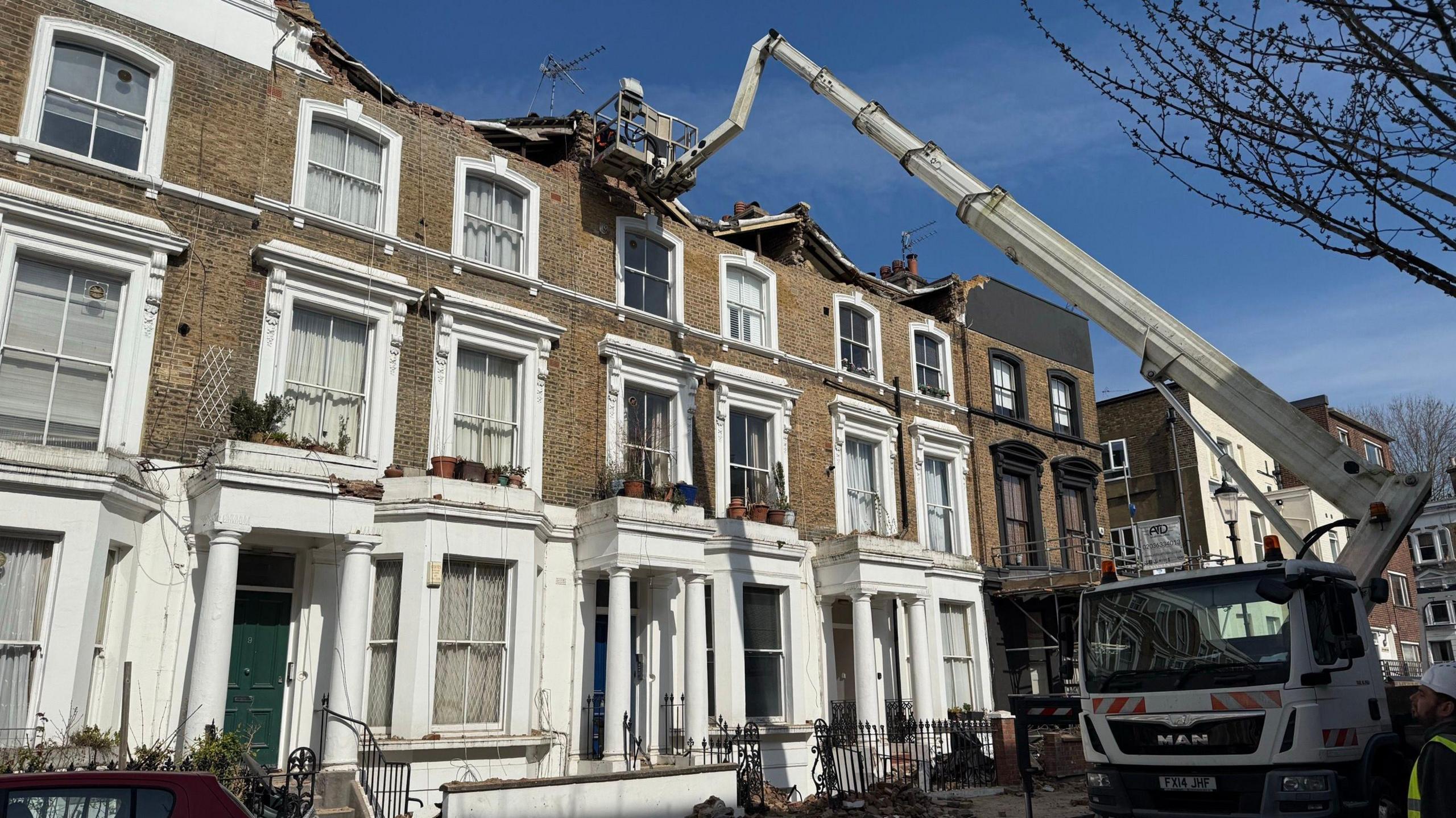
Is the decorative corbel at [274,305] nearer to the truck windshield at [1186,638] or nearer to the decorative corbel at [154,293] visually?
the decorative corbel at [154,293]

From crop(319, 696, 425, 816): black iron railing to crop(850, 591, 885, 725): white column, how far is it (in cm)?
807

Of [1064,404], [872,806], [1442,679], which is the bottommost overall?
[872,806]

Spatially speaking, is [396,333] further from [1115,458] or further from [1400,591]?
[1400,591]

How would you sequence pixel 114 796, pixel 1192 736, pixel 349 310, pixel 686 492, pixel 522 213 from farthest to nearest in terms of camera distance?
pixel 522 213 < pixel 686 492 < pixel 349 310 < pixel 1192 736 < pixel 114 796

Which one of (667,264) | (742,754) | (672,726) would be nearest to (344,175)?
(667,264)

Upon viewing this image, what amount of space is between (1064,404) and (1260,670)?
18105 mm

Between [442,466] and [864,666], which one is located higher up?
[442,466]

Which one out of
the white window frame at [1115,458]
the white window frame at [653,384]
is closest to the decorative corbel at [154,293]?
the white window frame at [653,384]

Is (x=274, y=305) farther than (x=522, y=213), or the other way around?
(x=522, y=213)

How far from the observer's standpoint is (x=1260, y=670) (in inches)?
359

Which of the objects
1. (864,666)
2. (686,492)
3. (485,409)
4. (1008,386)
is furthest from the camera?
(1008,386)

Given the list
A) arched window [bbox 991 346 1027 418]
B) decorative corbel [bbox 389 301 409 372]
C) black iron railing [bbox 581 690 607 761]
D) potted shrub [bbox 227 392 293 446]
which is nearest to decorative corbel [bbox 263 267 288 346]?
potted shrub [bbox 227 392 293 446]

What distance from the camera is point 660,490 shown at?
1705cm

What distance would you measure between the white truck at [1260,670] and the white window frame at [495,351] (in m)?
8.82
